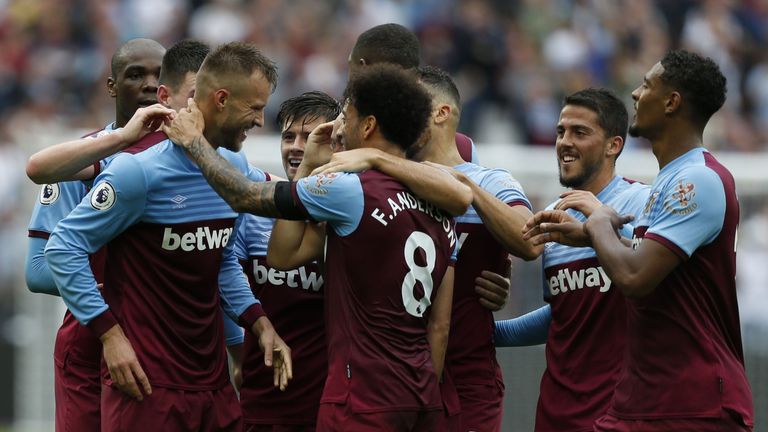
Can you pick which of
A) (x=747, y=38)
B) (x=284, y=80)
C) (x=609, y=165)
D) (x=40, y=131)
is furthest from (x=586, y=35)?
(x=609, y=165)

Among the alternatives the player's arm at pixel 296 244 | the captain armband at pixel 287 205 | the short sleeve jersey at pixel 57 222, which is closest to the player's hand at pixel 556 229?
the player's arm at pixel 296 244

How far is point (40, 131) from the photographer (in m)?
16.3

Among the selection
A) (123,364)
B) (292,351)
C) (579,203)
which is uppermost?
(579,203)

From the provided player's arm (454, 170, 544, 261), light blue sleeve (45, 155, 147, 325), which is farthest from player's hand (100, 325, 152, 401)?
player's arm (454, 170, 544, 261)

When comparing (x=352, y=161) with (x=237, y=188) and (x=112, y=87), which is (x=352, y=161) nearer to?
(x=237, y=188)

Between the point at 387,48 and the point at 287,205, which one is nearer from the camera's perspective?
the point at 287,205

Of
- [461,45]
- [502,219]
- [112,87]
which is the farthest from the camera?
[461,45]

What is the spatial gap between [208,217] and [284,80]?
1148cm

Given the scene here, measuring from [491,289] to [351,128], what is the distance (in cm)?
136

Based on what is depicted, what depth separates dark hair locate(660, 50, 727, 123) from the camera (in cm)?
627

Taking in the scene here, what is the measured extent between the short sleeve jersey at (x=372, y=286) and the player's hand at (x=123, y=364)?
2.85 ft

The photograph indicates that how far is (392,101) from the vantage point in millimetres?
6066

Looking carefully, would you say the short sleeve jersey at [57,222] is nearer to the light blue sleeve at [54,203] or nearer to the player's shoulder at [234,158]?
the light blue sleeve at [54,203]

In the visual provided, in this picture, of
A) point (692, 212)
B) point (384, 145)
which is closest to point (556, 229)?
point (692, 212)
